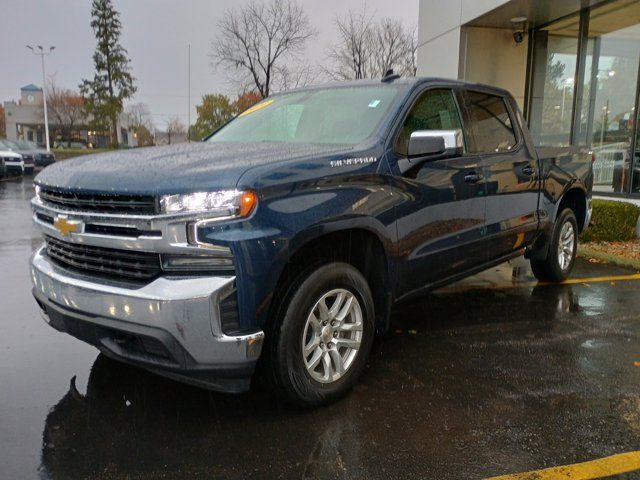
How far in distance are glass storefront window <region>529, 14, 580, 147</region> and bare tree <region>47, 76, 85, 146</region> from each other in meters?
63.3

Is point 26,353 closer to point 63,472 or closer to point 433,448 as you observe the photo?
point 63,472

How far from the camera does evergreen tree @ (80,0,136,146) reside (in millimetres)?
52500

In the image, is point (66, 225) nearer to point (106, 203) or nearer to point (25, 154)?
point (106, 203)

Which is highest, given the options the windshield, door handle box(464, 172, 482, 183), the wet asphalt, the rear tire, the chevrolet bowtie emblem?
the windshield

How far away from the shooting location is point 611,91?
36.2ft

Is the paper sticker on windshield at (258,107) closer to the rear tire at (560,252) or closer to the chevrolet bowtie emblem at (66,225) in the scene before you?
the chevrolet bowtie emblem at (66,225)

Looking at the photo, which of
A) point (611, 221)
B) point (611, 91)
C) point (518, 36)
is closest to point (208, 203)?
point (611, 221)

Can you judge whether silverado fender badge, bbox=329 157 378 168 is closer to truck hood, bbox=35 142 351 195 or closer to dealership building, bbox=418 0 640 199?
truck hood, bbox=35 142 351 195

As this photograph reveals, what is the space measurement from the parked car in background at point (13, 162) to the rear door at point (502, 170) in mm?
22530

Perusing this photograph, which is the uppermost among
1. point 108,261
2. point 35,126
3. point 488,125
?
point 35,126

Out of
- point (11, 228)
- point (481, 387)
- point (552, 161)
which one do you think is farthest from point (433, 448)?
point (11, 228)

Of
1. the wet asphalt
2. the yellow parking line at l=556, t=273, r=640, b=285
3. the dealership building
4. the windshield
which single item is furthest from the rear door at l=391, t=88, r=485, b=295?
the dealership building

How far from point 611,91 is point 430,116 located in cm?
868

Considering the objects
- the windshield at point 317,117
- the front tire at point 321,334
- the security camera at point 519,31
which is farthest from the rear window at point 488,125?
the security camera at point 519,31
